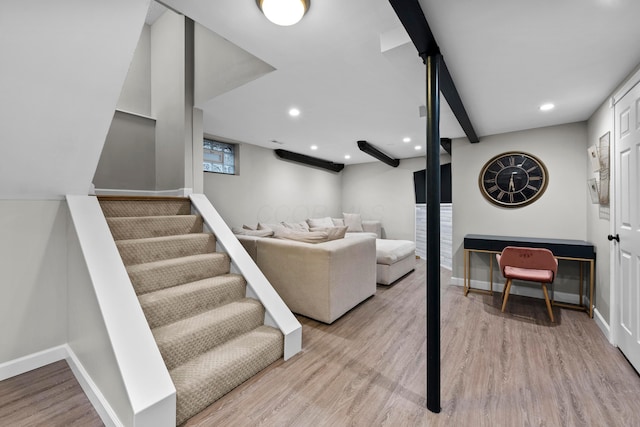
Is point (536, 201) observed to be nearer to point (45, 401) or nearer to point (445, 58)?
point (445, 58)

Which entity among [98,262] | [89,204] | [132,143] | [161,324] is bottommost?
[161,324]

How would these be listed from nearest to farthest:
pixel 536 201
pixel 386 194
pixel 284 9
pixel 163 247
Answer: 1. pixel 284 9
2. pixel 163 247
3. pixel 536 201
4. pixel 386 194

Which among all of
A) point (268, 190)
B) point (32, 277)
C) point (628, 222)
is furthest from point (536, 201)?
point (32, 277)

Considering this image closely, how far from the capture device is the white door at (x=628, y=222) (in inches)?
76.3

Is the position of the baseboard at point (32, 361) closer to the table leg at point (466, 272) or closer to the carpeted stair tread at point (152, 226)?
the carpeted stair tread at point (152, 226)

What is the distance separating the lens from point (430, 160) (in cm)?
158

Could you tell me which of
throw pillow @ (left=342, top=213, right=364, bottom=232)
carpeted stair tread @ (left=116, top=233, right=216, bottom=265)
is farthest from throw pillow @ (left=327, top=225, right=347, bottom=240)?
throw pillow @ (left=342, top=213, right=364, bottom=232)

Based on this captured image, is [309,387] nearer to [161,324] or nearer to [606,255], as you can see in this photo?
[161,324]

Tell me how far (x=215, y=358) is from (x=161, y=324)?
46 cm

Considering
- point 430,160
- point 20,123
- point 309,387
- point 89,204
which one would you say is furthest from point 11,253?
point 430,160

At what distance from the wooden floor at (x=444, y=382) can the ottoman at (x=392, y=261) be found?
4.22ft

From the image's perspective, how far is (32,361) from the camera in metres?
2.01

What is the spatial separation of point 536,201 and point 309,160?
422cm

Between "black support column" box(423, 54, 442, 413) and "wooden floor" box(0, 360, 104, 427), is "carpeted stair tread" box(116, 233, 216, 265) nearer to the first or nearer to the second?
"wooden floor" box(0, 360, 104, 427)
